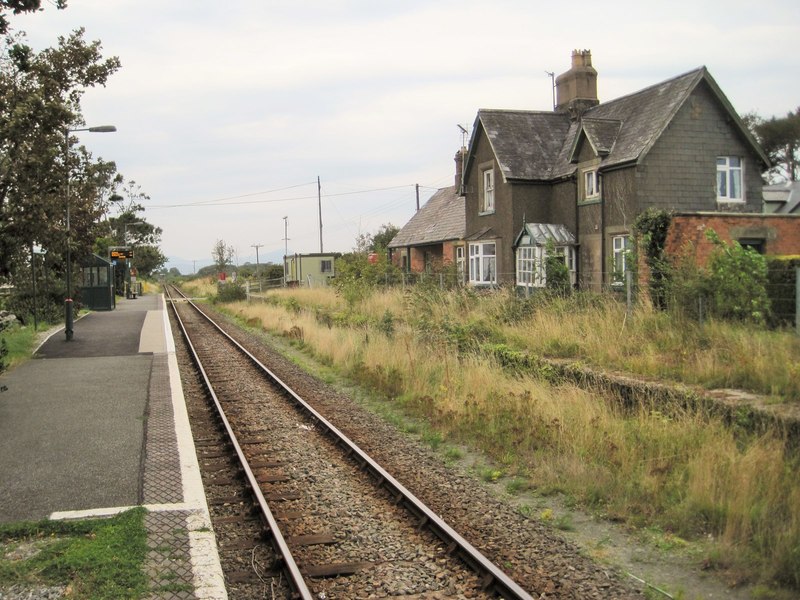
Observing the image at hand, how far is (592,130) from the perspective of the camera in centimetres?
2617

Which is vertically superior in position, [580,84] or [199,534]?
[580,84]

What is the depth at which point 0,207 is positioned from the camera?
561 inches

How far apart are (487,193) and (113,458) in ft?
80.4

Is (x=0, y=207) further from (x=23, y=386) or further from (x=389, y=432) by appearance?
(x=389, y=432)

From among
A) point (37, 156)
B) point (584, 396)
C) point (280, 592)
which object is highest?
point (37, 156)

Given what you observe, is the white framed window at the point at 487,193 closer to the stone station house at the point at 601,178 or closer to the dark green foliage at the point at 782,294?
the stone station house at the point at 601,178

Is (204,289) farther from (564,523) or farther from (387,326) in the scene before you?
(564,523)

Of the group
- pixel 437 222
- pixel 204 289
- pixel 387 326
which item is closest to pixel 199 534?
pixel 387 326

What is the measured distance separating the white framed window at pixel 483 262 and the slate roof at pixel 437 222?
2.08m

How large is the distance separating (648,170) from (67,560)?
22078 mm

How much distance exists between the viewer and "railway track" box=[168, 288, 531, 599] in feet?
18.5

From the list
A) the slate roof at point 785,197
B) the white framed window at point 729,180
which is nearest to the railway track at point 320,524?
the white framed window at point 729,180

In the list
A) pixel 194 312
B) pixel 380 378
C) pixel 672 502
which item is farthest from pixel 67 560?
pixel 194 312

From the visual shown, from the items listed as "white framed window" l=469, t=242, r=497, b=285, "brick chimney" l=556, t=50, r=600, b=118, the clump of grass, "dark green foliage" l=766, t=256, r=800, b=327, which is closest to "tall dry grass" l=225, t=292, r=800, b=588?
"dark green foliage" l=766, t=256, r=800, b=327
